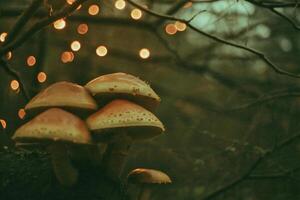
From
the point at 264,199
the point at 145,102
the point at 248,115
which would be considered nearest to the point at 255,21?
the point at 248,115

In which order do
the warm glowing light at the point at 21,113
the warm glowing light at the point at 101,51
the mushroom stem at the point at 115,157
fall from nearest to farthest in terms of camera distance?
1. the mushroom stem at the point at 115,157
2. the warm glowing light at the point at 21,113
3. the warm glowing light at the point at 101,51

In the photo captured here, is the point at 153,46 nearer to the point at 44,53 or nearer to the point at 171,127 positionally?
the point at 171,127

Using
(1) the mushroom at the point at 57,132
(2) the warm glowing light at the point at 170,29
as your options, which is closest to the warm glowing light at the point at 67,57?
(2) the warm glowing light at the point at 170,29

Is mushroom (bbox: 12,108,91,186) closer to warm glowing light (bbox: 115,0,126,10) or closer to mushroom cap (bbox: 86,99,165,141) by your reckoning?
mushroom cap (bbox: 86,99,165,141)

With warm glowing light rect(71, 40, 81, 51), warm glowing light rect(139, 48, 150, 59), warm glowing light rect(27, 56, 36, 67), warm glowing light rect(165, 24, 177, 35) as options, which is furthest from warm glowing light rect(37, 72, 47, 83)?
warm glowing light rect(165, 24, 177, 35)

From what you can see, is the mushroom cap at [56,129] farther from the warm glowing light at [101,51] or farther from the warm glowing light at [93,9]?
the warm glowing light at [101,51]

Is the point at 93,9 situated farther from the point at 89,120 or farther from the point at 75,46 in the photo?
the point at 89,120

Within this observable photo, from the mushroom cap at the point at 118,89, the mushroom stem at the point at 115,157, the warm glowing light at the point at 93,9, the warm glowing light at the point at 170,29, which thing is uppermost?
the warm glowing light at the point at 170,29
